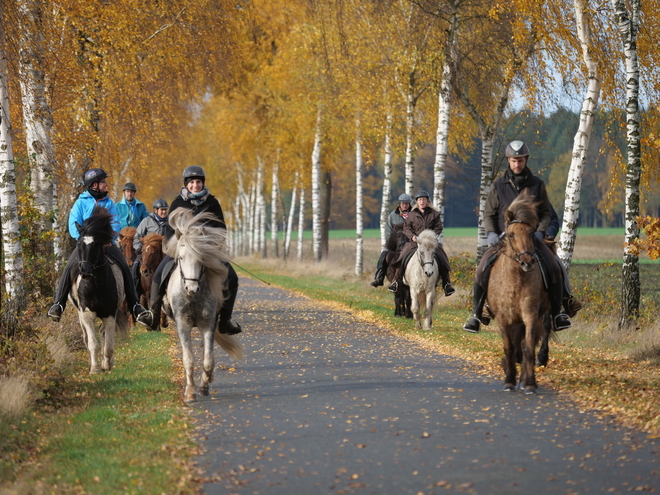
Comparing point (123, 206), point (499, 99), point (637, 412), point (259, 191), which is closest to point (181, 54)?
point (123, 206)

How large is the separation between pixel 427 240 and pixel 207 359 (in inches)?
309

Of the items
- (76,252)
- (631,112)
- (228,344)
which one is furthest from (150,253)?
(631,112)

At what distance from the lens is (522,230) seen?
9891 mm

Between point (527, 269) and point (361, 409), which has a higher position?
point (527, 269)

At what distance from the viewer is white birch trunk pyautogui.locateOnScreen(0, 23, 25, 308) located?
496 inches

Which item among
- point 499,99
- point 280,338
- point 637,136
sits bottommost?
point 280,338

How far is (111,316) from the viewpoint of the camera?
12078 mm

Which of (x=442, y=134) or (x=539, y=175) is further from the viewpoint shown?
(x=539, y=175)

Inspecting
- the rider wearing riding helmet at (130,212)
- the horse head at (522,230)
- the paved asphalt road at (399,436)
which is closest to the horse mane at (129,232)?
the rider wearing riding helmet at (130,212)

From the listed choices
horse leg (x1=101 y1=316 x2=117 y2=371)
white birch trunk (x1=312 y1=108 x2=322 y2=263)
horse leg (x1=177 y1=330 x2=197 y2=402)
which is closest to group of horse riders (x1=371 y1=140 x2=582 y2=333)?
horse leg (x1=177 y1=330 x2=197 y2=402)

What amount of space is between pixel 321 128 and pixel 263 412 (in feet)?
106

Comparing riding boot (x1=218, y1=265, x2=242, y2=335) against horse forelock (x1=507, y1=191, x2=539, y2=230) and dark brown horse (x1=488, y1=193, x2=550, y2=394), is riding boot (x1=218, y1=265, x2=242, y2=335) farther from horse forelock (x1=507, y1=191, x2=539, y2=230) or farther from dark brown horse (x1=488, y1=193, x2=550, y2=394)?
horse forelock (x1=507, y1=191, x2=539, y2=230)

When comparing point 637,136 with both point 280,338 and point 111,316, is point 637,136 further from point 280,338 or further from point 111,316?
point 111,316

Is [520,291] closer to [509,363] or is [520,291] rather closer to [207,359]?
[509,363]
